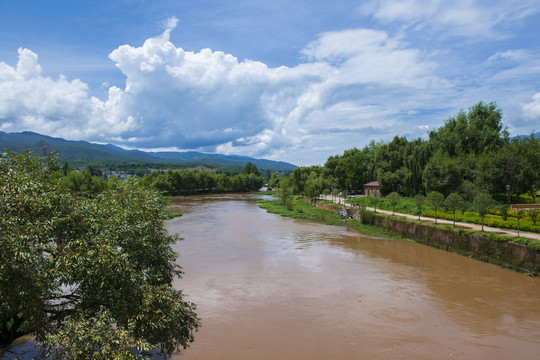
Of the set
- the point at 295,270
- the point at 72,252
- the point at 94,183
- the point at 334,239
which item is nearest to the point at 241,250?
the point at 295,270

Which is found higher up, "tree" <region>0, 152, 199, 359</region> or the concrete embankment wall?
"tree" <region>0, 152, 199, 359</region>

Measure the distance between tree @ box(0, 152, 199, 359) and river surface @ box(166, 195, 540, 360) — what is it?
10.6 ft

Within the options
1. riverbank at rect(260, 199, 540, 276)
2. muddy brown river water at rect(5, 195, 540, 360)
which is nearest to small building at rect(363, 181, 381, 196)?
riverbank at rect(260, 199, 540, 276)

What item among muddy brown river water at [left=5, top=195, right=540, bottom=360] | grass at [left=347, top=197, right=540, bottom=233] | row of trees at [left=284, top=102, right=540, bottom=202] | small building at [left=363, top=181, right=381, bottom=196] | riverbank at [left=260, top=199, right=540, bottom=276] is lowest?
muddy brown river water at [left=5, top=195, right=540, bottom=360]

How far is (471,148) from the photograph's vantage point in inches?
1661

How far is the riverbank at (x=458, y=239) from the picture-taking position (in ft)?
59.4

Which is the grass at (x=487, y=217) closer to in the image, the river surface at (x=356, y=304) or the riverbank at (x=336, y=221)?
the river surface at (x=356, y=304)

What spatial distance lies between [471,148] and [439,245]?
23.6 metres

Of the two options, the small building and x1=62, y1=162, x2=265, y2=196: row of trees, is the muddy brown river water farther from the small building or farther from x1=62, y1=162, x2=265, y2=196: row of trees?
x1=62, y1=162, x2=265, y2=196: row of trees

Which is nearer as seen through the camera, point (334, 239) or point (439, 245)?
point (439, 245)

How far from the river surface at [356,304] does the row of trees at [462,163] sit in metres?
13.8

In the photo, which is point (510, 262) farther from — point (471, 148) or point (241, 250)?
point (471, 148)

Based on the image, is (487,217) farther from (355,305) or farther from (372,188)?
(372,188)

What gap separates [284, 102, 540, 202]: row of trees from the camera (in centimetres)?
3281
